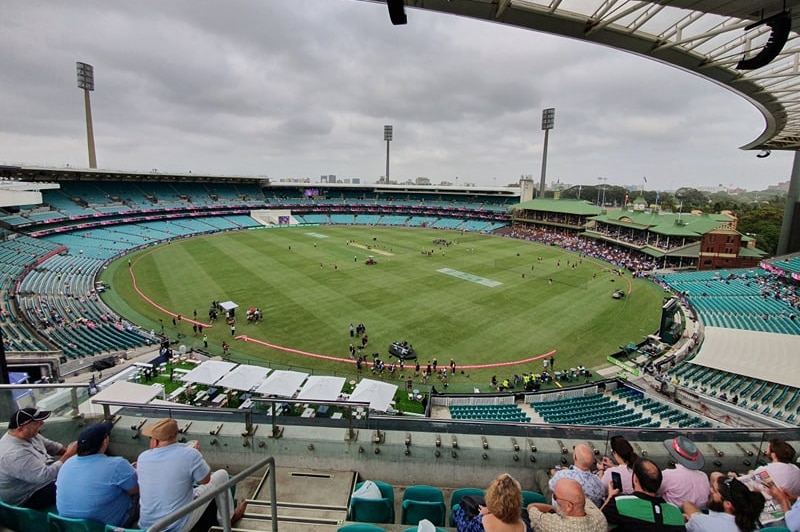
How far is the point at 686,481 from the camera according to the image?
14.9 feet

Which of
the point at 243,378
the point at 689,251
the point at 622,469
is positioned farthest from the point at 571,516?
the point at 689,251

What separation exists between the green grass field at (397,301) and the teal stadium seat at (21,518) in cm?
1761

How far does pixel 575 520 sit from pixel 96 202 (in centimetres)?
7858

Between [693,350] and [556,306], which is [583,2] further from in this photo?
[556,306]

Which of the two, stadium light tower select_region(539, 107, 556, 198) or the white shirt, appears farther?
stadium light tower select_region(539, 107, 556, 198)

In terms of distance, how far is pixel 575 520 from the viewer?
11.3 ft

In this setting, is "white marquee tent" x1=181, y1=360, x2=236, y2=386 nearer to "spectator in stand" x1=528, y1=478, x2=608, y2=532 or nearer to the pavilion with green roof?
"spectator in stand" x1=528, y1=478, x2=608, y2=532

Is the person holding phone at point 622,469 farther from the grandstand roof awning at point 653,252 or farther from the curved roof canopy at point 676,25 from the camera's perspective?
the grandstand roof awning at point 653,252

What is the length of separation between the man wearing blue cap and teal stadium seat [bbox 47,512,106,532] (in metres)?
0.06

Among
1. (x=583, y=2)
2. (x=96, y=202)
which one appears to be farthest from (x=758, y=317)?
(x=96, y=202)

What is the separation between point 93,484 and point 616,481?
220 inches

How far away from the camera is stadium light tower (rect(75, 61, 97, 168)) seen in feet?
241

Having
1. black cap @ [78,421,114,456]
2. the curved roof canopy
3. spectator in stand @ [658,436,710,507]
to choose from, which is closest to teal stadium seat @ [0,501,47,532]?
black cap @ [78,421,114,456]

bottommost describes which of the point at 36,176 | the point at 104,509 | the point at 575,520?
the point at 104,509
